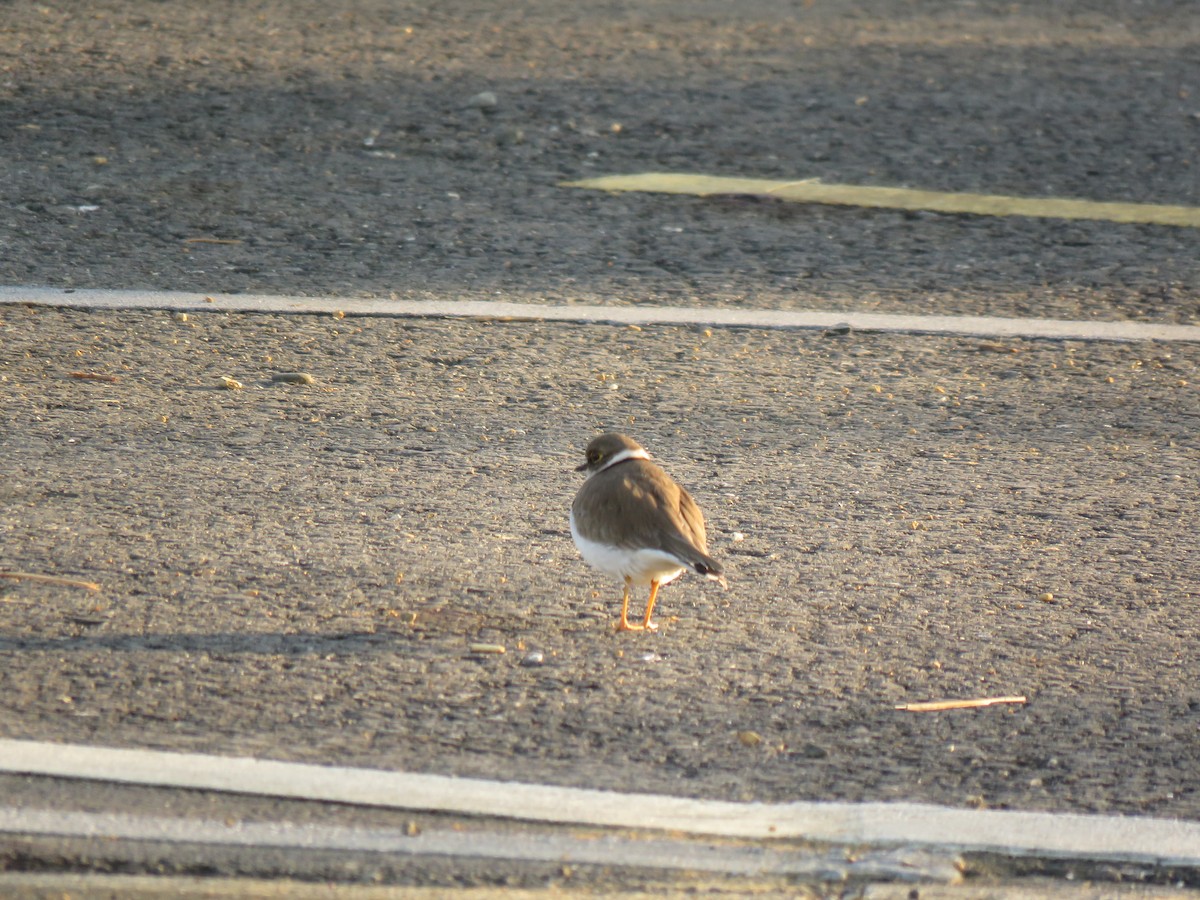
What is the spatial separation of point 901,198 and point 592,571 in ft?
14.9

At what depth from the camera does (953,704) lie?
Answer: 3.67m

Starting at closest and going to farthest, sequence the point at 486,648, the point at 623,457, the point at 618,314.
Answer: the point at 486,648 < the point at 623,457 < the point at 618,314

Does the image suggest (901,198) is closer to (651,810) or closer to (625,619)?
(625,619)

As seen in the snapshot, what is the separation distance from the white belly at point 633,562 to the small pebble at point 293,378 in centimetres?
209

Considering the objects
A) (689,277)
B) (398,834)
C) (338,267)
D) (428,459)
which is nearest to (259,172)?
(338,267)

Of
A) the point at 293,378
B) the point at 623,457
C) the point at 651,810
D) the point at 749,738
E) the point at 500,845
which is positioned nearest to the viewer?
the point at 500,845

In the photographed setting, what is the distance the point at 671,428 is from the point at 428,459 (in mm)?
880

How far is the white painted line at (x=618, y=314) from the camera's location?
6477mm

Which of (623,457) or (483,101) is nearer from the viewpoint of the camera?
(623,457)

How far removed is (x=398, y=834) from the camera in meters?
3.02

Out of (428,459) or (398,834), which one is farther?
(428,459)

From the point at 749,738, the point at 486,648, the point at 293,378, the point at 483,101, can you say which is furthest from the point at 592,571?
the point at 483,101

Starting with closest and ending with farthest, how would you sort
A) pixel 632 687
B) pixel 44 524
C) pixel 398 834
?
pixel 398 834 → pixel 632 687 → pixel 44 524

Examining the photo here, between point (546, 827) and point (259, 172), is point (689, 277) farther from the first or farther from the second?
point (546, 827)
